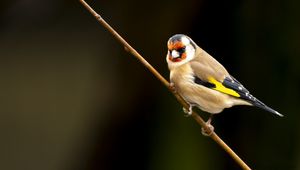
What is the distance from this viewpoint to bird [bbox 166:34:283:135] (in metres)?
3.89

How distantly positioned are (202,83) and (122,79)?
1763 mm

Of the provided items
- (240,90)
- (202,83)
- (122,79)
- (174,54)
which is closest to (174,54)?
(174,54)

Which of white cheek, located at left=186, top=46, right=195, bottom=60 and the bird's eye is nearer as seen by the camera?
the bird's eye

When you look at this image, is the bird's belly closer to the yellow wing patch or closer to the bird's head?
the yellow wing patch

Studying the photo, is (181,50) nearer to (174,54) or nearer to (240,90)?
(174,54)

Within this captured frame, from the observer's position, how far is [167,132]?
5.33 metres

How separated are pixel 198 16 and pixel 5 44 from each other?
62.2 inches

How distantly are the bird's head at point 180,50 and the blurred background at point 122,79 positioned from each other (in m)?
1.32

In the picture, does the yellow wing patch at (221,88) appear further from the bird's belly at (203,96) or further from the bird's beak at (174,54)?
the bird's beak at (174,54)

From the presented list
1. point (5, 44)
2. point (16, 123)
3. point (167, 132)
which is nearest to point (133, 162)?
point (167, 132)

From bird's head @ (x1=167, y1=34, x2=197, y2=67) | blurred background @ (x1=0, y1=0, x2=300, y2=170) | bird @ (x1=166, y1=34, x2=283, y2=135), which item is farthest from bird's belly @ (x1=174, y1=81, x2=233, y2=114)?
blurred background @ (x1=0, y1=0, x2=300, y2=170)

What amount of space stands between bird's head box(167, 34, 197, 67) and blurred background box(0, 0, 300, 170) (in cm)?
132

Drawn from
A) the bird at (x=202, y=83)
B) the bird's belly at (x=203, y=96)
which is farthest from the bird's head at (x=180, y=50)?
the bird's belly at (x=203, y=96)

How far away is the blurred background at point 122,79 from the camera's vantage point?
5.41 meters
